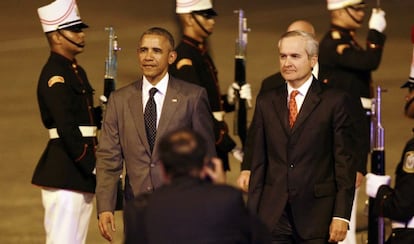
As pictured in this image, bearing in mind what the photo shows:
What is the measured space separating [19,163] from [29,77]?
3860 millimetres

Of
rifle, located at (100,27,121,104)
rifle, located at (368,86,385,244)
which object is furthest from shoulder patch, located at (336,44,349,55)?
rifle, located at (100,27,121,104)

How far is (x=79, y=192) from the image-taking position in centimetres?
995

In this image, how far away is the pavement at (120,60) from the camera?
12.3 metres

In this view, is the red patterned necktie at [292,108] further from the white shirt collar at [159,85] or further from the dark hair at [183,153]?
the dark hair at [183,153]

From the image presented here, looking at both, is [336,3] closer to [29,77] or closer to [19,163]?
[19,163]

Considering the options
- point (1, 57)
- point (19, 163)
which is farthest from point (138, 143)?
point (1, 57)

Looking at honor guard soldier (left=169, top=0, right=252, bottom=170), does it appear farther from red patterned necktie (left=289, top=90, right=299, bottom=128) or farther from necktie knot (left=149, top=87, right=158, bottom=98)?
red patterned necktie (left=289, top=90, right=299, bottom=128)

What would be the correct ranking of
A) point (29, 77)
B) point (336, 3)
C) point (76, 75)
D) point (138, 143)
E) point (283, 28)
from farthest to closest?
point (283, 28), point (29, 77), point (336, 3), point (76, 75), point (138, 143)

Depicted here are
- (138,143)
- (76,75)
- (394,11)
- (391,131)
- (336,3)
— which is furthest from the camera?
(394,11)

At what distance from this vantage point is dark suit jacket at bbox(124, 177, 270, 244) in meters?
5.86

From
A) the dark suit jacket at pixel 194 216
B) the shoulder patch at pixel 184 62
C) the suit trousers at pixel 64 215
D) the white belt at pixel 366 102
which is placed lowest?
the suit trousers at pixel 64 215

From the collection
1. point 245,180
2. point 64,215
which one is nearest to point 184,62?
point 64,215

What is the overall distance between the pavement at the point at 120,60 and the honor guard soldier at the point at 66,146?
127 cm

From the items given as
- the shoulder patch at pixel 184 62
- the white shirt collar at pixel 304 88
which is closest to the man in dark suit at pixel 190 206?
the white shirt collar at pixel 304 88
